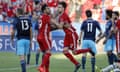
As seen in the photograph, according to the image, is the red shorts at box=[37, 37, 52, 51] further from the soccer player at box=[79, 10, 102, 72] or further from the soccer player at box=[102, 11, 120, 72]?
the soccer player at box=[79, 10, 102, 72]

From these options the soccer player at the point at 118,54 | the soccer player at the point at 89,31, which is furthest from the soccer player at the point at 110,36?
the soccer player at the point at 89,31

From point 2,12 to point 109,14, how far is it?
11802 millimetres

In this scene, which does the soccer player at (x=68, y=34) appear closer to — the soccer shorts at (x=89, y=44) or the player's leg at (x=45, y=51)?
the soccer shorts at (x=89, y=44)

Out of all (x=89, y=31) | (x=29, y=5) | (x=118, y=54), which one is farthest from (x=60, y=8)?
(x=29, y=5)

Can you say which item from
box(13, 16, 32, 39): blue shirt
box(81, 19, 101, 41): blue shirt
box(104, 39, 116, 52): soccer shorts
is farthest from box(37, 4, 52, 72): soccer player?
box(104, 39, 116, 52): soccer shorts

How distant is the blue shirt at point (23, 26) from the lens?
1304 cm

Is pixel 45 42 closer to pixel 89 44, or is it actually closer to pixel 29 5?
pixel 89 44

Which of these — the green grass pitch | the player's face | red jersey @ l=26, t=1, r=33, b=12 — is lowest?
the green grass pitch

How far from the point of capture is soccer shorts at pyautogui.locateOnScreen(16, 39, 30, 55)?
12914mm

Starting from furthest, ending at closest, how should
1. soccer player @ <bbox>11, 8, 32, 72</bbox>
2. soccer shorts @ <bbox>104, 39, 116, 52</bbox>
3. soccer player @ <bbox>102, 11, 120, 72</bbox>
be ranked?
soccer shorts @ <bbox>104, 39, 116, 52</bbox> → soccer player @ <bbox>11, 8, 32, 72</bbox> → soccer player @ <bbox>102, 11, 120, 72</bbox>

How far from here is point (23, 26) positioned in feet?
43.4

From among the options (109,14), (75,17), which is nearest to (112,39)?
(109,14)

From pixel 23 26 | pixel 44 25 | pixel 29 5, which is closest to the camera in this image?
pixel 44 25

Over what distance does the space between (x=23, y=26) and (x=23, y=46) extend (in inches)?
22.9
